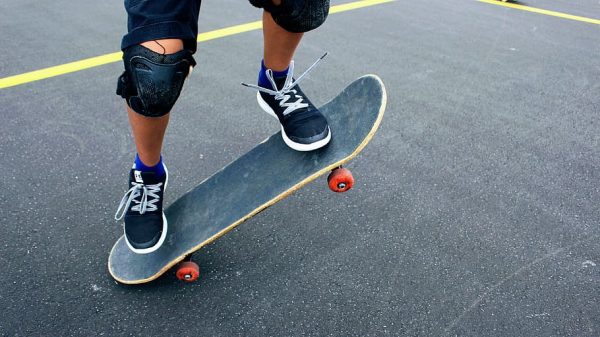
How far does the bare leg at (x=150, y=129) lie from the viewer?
1357 millimetres

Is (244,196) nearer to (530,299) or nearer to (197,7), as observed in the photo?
(197,7)

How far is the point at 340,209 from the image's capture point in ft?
6.64

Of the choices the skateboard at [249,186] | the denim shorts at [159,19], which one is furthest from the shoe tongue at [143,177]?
the denim shorts at [159,19]

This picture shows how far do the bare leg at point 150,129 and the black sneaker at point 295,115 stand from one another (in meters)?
0.36

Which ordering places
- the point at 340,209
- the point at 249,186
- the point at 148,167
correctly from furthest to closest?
the point at 340,209
the point at 249,186
the point at 148,167

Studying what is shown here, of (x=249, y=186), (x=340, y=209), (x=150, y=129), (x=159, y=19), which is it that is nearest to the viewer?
(x=159, y=19)

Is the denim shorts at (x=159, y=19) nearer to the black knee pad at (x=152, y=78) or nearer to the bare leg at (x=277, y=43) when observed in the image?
the black knee pad at (x=152, y=78)

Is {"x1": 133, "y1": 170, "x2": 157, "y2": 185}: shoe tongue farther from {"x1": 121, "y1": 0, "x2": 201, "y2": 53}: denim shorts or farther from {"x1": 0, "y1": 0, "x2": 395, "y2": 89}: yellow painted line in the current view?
{"x1": 0, "y1": 0, "x2": 395, "y2": 89}: yellow painted line

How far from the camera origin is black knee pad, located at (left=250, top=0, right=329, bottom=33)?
5.05 feet

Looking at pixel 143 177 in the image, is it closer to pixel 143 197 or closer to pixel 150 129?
pixel 143 197

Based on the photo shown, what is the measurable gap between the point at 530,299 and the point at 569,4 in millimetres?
5473

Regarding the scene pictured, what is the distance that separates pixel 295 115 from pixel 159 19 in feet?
2.09

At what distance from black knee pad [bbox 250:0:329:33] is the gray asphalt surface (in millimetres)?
758

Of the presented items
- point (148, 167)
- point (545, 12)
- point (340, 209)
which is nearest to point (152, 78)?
point (148, 167)
